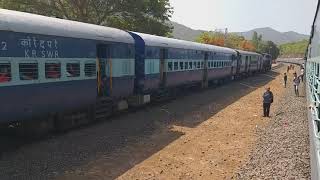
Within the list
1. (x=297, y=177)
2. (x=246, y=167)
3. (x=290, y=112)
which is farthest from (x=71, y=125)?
(x=290, y=112)

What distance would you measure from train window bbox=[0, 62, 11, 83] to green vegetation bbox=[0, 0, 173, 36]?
31099mm

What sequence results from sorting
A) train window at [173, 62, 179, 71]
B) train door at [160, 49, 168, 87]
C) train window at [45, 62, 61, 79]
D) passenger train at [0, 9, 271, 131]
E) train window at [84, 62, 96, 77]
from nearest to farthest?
passenger train at [0, 9, 271, 131] < train window at [45, 62, 61, 79] < train window at [84, 62, 96, 77] < train door at [160, 49, 168, 87] < train window at [173, 62, 179, 71]

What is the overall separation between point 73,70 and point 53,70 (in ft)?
4.06

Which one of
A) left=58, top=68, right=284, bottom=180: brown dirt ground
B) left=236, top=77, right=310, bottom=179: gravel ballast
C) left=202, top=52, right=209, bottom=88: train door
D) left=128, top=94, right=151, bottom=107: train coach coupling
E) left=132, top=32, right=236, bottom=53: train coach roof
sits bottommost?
left=58, top=68, right=284, bottom=180: brown dirt ground

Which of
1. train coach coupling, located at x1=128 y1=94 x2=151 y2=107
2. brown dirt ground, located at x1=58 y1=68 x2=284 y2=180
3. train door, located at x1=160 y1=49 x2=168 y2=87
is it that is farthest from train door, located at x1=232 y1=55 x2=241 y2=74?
train coach coupling, located at x1=128 y1=94 x2=151 y2=107

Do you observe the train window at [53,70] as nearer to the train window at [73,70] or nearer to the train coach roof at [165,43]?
the train window at [73,70]

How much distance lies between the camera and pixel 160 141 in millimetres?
14844

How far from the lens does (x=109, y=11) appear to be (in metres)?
43.1

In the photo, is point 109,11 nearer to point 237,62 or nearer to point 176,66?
point 237,62

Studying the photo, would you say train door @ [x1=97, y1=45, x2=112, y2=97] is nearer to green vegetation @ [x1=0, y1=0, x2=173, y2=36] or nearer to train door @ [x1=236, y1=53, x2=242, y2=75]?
green vegetation @ [x1=0, y1=0, x2=173, y2=36]

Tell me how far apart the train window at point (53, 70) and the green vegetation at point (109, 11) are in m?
29.2

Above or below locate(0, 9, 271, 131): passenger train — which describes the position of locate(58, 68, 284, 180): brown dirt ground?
below

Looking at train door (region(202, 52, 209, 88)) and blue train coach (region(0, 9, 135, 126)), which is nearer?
blue train coach (region(0, 9, 135, 126))

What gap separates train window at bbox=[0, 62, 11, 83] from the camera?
11.1m
